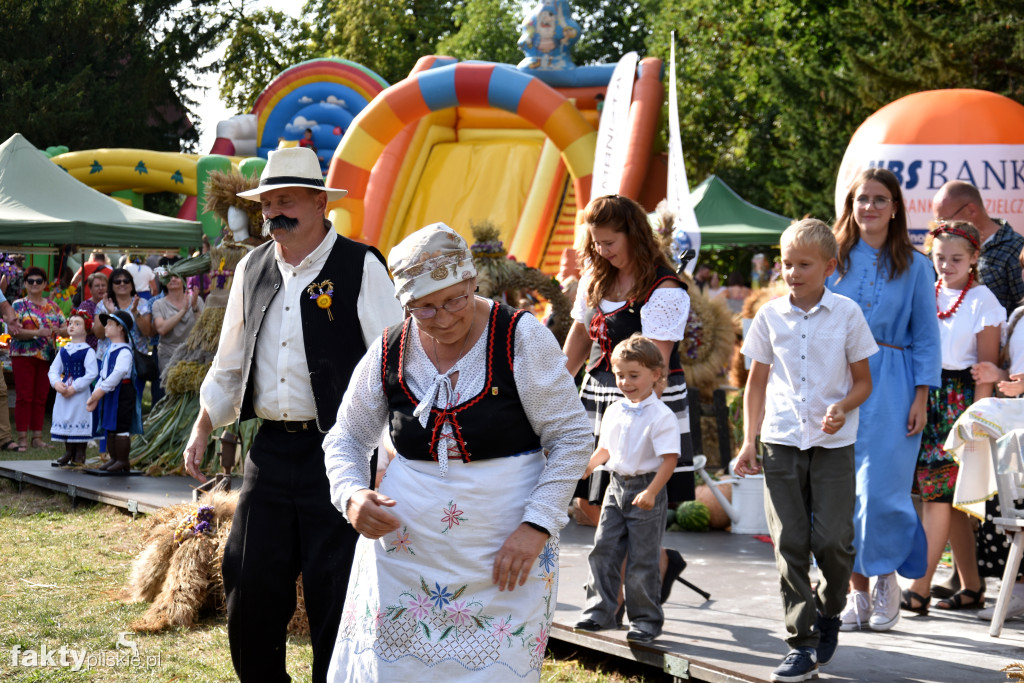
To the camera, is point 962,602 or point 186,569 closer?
point 962,602

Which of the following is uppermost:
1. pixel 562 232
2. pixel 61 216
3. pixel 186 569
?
pixel 562 232

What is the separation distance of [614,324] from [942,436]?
168 cm

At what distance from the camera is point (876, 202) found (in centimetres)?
463

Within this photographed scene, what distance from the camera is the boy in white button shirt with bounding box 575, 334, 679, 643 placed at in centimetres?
449

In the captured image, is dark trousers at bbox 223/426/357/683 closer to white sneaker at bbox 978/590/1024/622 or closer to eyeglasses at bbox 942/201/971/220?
white sneaker at bbox 978/590/1024/622

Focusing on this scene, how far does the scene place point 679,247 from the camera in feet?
34.3

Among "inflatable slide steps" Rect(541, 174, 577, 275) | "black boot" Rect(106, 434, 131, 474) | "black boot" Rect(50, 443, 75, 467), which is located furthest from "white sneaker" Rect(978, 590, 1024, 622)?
"inflatable slide steps" Rect(541, 174, 577, 275)

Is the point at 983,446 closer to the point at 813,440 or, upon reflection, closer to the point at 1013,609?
the point at 1013,609

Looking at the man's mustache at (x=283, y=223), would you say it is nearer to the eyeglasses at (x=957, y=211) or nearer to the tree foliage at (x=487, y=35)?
the eyeglasses at (x=957, y=211)

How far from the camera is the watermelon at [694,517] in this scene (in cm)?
683

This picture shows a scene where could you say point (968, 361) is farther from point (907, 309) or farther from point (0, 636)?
point (0, 636)

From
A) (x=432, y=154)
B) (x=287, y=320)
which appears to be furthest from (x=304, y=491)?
(x=432, y=154)

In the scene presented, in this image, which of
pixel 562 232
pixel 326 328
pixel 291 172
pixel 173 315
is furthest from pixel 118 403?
pixel 562 232

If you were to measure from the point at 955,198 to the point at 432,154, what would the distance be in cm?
1489
